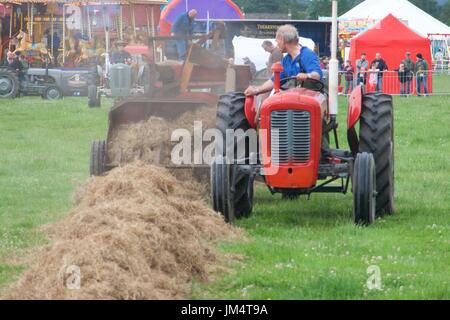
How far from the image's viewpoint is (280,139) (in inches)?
400

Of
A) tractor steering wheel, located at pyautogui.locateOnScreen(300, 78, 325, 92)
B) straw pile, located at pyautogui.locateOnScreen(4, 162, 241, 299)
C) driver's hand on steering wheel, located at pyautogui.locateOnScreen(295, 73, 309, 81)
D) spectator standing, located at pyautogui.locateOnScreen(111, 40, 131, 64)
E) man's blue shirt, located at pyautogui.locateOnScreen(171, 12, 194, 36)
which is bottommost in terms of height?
straw pile, located at pyautogui.locateOnScreen(4, 162, 241, 299)

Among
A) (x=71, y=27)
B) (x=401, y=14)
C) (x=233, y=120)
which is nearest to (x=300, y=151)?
(x=233, y=120)

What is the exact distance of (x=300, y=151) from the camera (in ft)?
33.3

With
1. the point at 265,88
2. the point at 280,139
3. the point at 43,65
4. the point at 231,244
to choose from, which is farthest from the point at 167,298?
the point at 43,65

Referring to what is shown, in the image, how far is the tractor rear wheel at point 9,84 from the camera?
31000 mm

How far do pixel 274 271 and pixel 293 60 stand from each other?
324 centimetres

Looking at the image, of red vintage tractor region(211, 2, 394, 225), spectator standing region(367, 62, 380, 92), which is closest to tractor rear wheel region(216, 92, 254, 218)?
red vintage tractor region(211, 2, 394, 225)

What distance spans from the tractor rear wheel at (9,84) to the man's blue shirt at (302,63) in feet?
69.4

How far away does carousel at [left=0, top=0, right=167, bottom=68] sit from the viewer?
34875 millimetres

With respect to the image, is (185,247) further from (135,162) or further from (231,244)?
(135,162)

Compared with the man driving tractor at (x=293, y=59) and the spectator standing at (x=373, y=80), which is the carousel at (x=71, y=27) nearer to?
the spectator standing at (x=373, y=80)

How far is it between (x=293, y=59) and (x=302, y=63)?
107mm

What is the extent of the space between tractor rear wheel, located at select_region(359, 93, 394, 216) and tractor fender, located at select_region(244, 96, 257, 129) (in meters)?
1.07

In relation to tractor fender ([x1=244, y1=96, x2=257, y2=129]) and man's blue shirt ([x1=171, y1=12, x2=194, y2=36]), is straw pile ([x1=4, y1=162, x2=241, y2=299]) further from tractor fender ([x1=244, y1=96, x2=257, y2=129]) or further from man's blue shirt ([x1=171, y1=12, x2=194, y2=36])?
man's blue shirt ([x1=171, y1=12, x2=194, y2=36])
